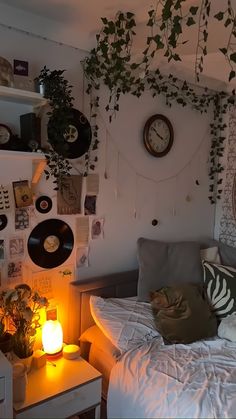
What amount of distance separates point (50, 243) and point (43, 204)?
230mm

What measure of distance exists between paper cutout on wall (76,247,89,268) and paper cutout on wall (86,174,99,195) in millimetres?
353

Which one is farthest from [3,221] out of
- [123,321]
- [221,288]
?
[221,288]

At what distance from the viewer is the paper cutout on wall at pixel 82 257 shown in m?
2.04

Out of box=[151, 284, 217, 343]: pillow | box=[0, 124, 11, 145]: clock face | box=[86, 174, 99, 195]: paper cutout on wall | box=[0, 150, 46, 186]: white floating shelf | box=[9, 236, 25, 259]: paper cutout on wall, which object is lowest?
box=[151, 284, 217, 343]: pillow

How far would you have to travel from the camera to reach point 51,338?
5.77 feet

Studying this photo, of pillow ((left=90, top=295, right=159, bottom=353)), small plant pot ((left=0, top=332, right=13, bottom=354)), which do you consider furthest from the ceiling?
small plant pot ((left=0, top=332, right=13, bottom=354))

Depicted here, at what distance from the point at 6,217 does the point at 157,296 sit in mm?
946

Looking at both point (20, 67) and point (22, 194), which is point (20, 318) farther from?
point (20, 67)

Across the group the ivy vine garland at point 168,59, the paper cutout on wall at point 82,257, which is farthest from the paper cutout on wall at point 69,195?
the ivy vine garland at point 168,59

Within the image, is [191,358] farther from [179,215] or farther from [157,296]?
[179,215]

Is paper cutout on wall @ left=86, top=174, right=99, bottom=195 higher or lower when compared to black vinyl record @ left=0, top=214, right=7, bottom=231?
higher

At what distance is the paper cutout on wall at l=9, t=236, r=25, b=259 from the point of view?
1781 millimetres

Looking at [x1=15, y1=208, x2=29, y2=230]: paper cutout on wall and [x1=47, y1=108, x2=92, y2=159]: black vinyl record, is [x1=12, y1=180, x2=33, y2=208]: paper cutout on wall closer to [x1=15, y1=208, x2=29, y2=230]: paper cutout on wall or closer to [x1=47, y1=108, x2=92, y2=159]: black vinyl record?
[x1=15, y1=208, x2=29, y2=230]: paper cutout on wall

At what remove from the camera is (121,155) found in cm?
218
